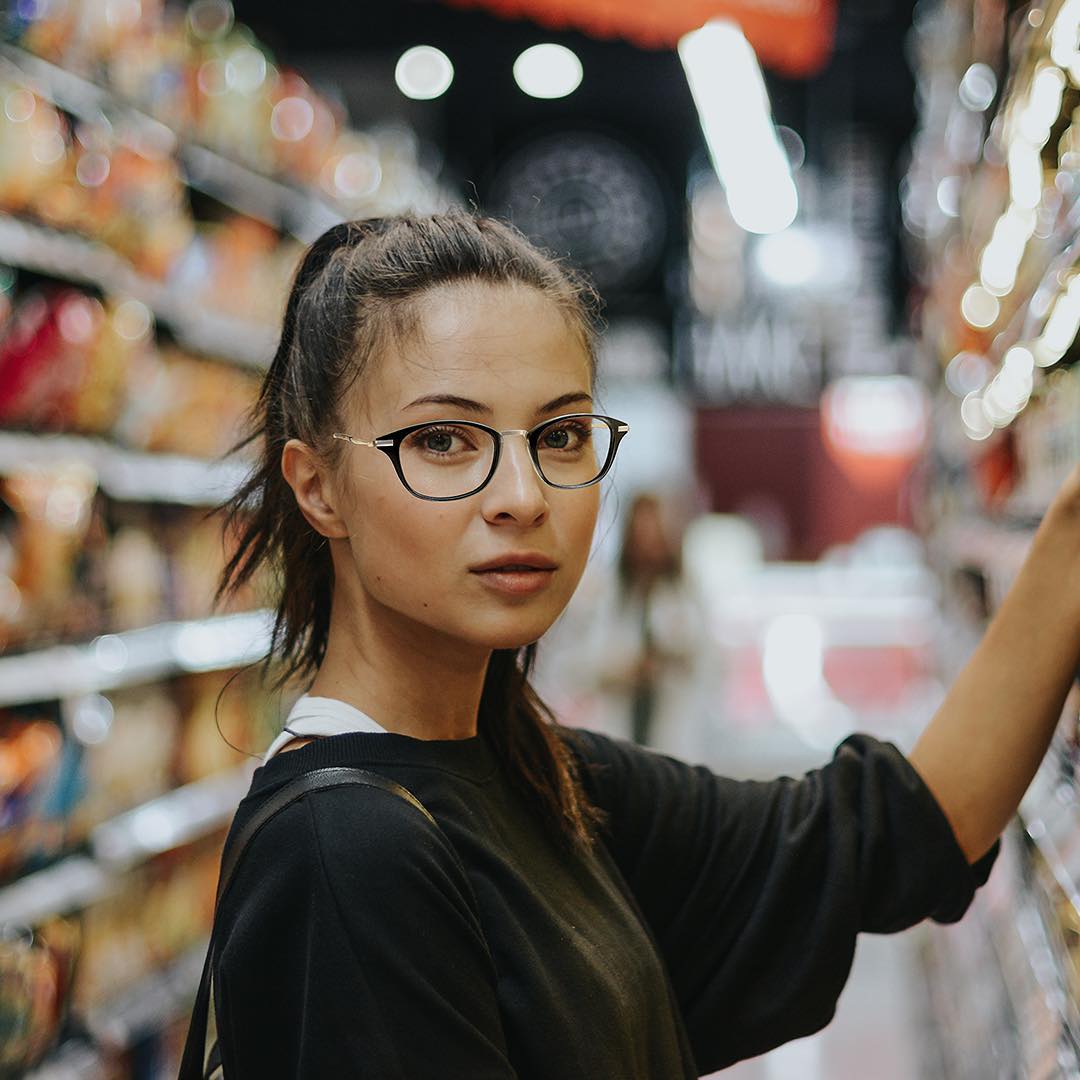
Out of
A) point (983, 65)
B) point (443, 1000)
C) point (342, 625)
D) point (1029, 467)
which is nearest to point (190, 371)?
point (983, 65)

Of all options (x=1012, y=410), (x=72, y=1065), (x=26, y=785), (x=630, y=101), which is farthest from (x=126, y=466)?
(x=630, y=101)

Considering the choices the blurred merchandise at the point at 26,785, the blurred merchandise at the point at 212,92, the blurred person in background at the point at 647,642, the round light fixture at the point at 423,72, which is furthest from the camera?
the round light fixture at the point at 423,72

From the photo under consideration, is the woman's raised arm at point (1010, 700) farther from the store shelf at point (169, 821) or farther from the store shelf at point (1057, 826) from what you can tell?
the store shelf at point (169, 821)

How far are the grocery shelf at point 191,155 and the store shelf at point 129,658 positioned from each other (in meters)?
1.14

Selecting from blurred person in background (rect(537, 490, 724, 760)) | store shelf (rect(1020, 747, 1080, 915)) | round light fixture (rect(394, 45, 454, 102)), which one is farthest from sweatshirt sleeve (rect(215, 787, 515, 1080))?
round light fixture (rect(394, 45, 454, 102))

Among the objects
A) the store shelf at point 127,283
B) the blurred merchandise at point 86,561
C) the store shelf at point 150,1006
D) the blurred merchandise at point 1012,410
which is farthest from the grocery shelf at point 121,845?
the blurred merchandise at point 1012,410

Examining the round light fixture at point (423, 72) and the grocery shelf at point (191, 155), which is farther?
the round light fixture at point (423, 72)

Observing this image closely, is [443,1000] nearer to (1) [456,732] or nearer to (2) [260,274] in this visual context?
(1) [456,732]

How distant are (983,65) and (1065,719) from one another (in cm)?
189

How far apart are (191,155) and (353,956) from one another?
3.20 meters

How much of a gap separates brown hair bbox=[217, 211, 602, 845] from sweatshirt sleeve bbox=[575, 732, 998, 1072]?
0.11 metres

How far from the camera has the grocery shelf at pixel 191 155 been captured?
2.92m

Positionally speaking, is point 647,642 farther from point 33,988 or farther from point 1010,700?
point 1010,700

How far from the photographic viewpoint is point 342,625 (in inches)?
48.2
